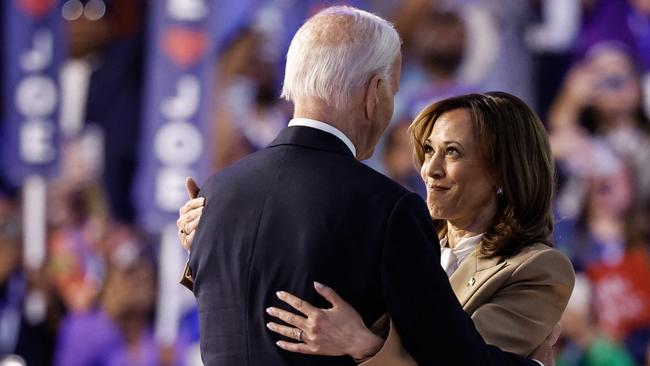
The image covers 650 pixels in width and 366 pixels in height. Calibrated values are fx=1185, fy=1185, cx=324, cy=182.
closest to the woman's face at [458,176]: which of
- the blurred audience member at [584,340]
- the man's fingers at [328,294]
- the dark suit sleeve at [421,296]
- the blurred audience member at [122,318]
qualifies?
the dark suit sleeve at [421,296]

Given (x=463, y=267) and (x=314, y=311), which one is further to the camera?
(x=463, y=267)

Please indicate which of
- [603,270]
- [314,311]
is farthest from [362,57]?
[603,270]

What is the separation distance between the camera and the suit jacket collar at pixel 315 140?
230 centimetres

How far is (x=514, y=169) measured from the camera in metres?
2.69

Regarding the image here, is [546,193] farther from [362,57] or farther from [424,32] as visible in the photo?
[424,32]

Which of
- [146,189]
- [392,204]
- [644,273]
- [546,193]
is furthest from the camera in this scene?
[146,189]

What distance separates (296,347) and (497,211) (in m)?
0.76

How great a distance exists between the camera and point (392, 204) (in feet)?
7.14

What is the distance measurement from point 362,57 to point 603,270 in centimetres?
413

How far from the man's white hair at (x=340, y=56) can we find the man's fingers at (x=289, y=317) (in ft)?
1.36

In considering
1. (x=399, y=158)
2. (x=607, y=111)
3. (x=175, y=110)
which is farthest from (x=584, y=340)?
(x=175, y=110)

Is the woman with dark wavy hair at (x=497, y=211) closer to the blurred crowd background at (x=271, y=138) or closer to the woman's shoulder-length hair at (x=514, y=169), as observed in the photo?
the woman's shoulder-length hair at (x=514, y=169)

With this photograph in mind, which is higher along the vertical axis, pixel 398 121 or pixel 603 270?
pixel 398 121

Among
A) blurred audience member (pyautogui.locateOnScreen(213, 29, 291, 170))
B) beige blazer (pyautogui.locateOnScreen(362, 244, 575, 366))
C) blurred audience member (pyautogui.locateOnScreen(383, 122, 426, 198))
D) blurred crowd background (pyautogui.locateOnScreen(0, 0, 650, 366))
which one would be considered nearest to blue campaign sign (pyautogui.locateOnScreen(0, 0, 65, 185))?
blurred crowd background (pyautogui.locateOnScreen(0, 0, 650, 366))
